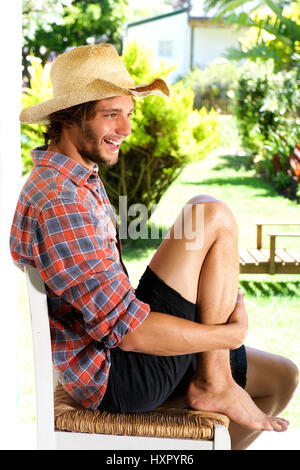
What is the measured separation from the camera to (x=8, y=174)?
79.3 inches

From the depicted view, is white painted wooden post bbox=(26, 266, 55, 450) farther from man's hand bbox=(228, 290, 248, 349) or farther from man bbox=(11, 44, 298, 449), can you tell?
man's hand bbox=(228, 290, 248, 349)

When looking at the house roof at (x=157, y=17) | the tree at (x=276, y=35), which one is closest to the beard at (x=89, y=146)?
the tree at (x=276, y=35)

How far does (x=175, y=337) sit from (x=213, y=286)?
5.8 inches

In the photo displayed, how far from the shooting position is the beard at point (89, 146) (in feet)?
4.87

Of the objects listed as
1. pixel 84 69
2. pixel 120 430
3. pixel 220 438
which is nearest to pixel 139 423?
pixel 120 430

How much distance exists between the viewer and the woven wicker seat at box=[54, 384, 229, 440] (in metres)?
1.34

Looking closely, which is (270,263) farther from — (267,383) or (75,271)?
(75,271)

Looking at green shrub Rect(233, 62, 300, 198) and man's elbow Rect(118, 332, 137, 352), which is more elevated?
man's elbow Rect(118, 332, 137, 352)

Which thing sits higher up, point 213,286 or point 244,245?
point 213,286

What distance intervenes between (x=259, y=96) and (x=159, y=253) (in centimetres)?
590

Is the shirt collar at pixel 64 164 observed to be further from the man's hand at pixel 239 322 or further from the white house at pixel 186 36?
the white house at pixel 186 36

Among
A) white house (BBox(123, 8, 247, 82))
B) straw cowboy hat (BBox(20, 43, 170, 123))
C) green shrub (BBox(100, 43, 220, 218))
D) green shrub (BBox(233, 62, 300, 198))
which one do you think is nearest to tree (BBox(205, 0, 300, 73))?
green shrub (BBox(233, 62, 300, 198))

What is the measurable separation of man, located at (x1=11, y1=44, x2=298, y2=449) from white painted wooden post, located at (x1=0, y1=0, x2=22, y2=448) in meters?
0.47

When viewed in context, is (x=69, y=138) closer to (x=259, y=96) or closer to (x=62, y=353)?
(x=62, y=353)
